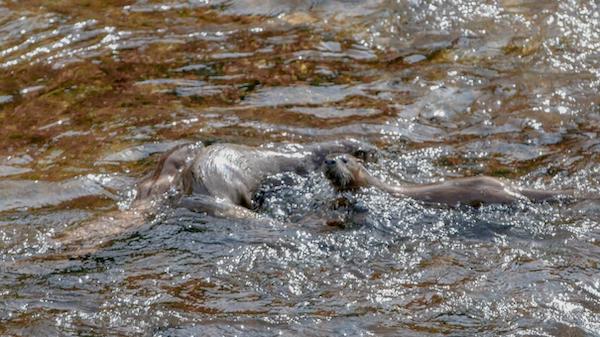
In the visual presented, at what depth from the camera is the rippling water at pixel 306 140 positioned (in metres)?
4.49

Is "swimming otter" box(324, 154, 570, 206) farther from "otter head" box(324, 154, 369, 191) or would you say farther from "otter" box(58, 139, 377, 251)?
"otter" box(58, 139, 377, 251)

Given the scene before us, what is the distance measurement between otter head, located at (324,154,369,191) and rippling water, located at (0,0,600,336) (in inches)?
3.7

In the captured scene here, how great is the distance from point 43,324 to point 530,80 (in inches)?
161

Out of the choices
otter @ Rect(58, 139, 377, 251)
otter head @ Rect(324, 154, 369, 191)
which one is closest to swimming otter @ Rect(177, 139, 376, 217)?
otter @ Rect(58, 139, 377, 251)

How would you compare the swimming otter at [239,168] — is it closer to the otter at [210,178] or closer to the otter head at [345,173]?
the otter at [210,178]

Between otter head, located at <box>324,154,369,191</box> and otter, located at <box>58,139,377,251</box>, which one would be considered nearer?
otter, located at <box>58,139,377,251</box>

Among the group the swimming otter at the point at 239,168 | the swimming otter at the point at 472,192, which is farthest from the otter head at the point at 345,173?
the swimming otter at the point at 239,168

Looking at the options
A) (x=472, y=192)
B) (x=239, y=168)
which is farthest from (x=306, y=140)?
(x=472, y=192)

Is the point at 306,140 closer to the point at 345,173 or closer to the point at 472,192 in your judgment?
the point at 345,173

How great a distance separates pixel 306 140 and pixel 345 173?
793 mm

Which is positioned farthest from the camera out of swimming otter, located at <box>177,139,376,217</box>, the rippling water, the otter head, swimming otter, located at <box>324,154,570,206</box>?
the otter head

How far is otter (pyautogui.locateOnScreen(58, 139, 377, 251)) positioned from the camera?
5.35 meters

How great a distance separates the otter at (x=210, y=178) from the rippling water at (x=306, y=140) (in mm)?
93

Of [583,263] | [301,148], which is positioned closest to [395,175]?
[301,148]
